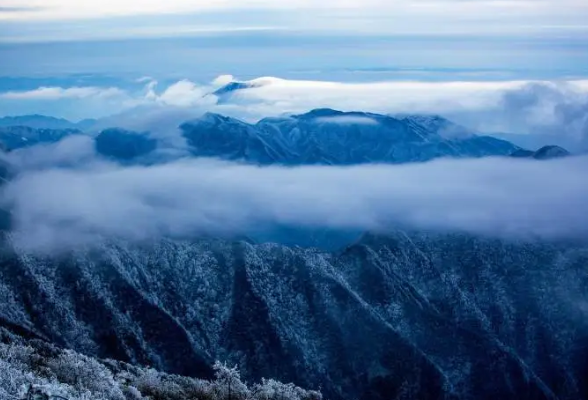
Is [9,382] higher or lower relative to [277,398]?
higher

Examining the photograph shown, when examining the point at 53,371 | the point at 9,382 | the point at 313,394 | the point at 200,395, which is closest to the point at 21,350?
the point at 53,371

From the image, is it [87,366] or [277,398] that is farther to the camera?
[277,398]

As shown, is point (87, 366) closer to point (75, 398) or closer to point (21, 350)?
point (21, 350)

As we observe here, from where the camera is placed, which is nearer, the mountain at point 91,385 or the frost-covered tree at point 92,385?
the frost-covered tree at point 92,385

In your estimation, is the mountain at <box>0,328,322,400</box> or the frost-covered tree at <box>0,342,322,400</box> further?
the mountain at <box>0,328,322,400</box>

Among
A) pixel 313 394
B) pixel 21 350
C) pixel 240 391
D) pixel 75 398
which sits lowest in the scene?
pixel 313 394

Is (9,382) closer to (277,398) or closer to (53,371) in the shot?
(53,371)

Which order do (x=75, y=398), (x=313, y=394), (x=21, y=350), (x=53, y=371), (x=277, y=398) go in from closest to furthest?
(x=75, y=398)
(x=53, y=371)
(x=21, y=350)
(x=277, y=398)
(x=313, y=394)

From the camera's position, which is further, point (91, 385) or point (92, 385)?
point (91, 385)

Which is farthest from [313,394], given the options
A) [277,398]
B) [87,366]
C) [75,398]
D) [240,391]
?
[75,398]

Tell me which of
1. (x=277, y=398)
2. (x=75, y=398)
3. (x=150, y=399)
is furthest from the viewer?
(x=277, y=398)
